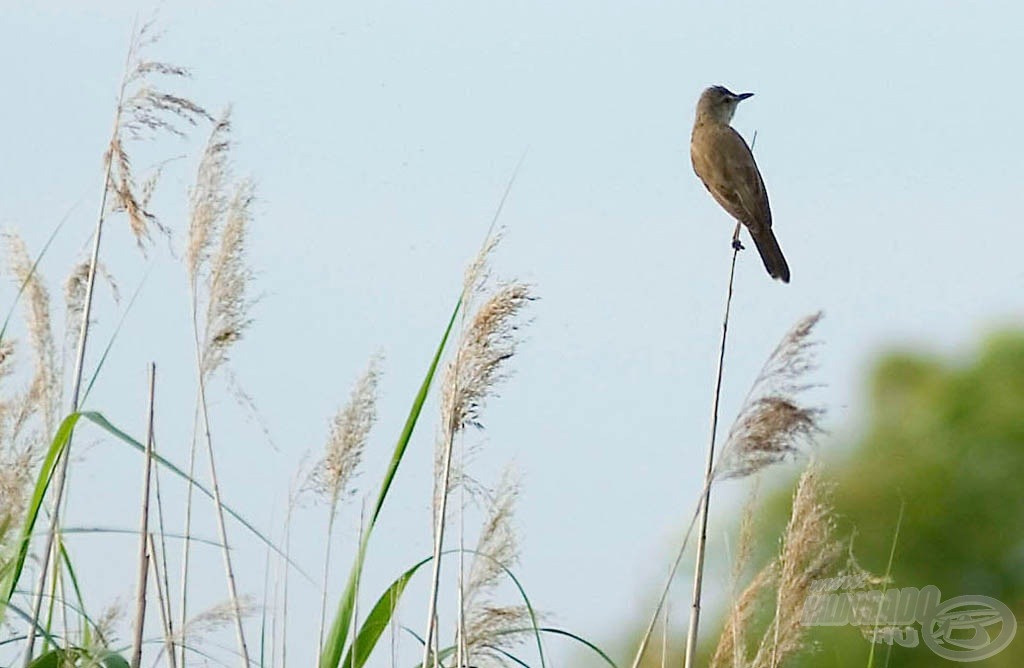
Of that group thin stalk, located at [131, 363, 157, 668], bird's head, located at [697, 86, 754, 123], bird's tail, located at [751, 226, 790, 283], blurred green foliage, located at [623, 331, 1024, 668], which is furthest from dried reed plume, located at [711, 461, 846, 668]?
→ blurred green foliage, located at [623, 331, 1024, 668]

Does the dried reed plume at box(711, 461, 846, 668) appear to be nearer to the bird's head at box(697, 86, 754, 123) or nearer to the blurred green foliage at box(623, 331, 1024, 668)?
the bird's head at box(697, 86, 754, 123)

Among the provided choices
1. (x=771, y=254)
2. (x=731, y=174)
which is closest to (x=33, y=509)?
(x=771, y=254)

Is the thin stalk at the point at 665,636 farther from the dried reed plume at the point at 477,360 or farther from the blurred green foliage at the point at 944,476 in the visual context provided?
the blurred green foliage at the point at 944,476

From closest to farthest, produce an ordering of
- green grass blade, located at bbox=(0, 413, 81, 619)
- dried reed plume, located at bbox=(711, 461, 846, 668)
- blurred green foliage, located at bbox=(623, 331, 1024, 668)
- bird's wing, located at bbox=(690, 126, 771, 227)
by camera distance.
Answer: green grass blade, located at bbox=(0, 413, 81, 619) → dried reed plume, located at bbox=(711, 461, 846, 668) → bird's wing, located at bbox=(690, 126, 771, 227) → blurred green foliage, located at bbox=(623, 331, 1024, 668)

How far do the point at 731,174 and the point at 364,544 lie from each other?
9.27 feet

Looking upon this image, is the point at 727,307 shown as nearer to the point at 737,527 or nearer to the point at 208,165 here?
the point at 737,527

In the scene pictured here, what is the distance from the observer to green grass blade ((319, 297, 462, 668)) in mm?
2414

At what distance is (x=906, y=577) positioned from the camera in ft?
56.1

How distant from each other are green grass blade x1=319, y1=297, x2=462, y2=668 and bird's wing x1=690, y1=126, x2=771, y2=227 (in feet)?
7.93

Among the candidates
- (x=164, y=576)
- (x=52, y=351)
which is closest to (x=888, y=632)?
(x=164, y=576)

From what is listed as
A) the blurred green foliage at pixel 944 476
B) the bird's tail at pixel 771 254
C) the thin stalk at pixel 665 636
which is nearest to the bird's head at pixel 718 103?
the bird's tail at pixel 771 254

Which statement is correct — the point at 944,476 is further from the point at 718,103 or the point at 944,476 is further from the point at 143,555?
the point at 143,555

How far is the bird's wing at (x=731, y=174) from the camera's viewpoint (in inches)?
191

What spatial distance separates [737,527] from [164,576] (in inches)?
35.7
